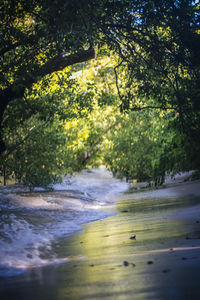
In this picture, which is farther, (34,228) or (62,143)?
(62,143)

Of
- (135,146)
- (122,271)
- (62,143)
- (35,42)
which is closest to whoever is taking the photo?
(122,271)

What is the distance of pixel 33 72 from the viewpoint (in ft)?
26.0

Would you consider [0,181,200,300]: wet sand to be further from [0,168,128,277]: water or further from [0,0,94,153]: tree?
[0,0,94,153]: tree

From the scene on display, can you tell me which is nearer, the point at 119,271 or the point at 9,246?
the point at 119,271

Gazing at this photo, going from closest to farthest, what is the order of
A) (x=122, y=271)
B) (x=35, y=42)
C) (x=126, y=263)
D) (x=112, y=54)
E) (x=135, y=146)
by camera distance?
1. (x=122, y=271)
2. (x=126, y=263)
3. (x=35, y=42)
4. (x=112, y=54)
5. (x=135, y=146)

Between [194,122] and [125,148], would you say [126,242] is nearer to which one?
[194,122]

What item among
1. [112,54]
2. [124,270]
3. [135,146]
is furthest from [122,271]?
[135,146]

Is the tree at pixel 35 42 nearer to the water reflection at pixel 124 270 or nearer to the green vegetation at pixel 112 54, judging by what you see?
the green vegetation at pixel 112 54

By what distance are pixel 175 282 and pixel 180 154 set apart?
8.02 meters

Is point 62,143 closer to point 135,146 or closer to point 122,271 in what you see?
point 135,146

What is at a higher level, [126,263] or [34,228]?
[126,263]

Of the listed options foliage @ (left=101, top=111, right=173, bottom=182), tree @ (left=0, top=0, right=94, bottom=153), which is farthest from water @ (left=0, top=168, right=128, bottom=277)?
foliage @ (left=101, top=111, right=173, bottom=182)

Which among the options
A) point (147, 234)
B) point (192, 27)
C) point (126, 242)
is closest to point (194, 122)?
point (192, 27)

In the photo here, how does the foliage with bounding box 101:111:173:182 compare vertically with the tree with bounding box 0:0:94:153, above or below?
below
